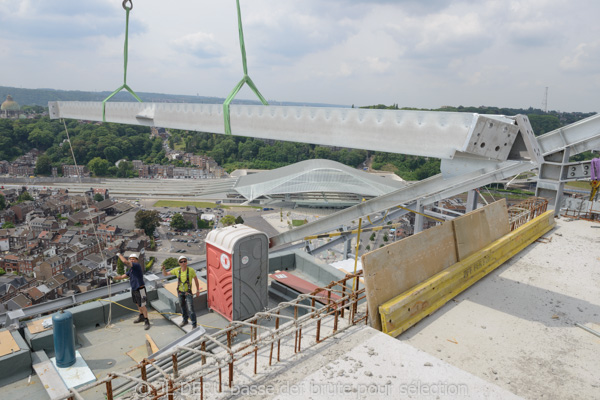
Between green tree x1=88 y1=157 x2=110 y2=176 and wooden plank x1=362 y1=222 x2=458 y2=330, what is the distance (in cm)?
8954

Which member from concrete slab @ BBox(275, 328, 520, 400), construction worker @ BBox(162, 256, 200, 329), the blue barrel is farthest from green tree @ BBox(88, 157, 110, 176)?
concrete slab @ BBox(275, 328, 520, 400)

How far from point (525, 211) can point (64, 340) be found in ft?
32.0

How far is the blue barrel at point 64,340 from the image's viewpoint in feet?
16.3

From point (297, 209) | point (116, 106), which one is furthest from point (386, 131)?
point (297, 209)

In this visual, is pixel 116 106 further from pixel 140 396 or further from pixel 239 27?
pixel 140 396

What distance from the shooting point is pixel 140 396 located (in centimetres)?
337

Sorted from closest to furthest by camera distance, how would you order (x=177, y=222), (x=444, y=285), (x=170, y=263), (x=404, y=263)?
(x=404, y=263), (x=444, y=285), (x=170, y=263), (x=177, y=222)

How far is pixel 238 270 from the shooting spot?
19.1 feet

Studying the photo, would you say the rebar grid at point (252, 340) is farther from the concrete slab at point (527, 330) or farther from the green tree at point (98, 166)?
the green tree at point (98, 166)

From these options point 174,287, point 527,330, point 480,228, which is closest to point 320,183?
point 480,228

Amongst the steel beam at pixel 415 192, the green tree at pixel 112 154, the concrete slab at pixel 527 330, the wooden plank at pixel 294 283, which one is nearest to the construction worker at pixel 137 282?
the steel beam at pixel 415 192

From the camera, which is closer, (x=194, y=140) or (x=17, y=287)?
(x=17, y=287)

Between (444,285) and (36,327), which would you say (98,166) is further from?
(444,285)

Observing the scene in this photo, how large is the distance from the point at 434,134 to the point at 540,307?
3945 millimetres
